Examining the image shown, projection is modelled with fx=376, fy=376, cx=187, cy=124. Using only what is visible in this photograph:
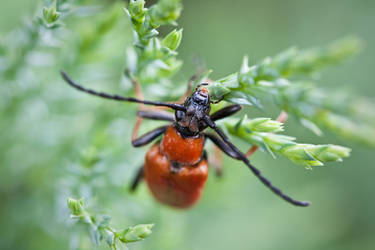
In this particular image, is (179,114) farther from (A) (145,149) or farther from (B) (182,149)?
(A) (145,149)

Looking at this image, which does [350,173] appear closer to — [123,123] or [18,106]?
[123,123]

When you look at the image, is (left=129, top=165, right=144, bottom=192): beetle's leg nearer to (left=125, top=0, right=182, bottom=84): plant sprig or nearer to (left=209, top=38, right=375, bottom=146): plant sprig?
(left=125, top=0, right=182, bottom=84): plant sprig

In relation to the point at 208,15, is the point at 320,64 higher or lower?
higher

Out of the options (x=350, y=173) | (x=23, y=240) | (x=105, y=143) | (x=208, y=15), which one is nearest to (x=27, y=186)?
(x=23, y=240)

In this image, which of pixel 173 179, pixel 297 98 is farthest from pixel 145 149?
pixel 297 98

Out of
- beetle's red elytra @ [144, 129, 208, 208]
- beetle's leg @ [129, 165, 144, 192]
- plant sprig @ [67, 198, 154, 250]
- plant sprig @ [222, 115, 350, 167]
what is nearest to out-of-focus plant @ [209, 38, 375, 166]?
plant sprig @ [222, 115, 350, 167]
